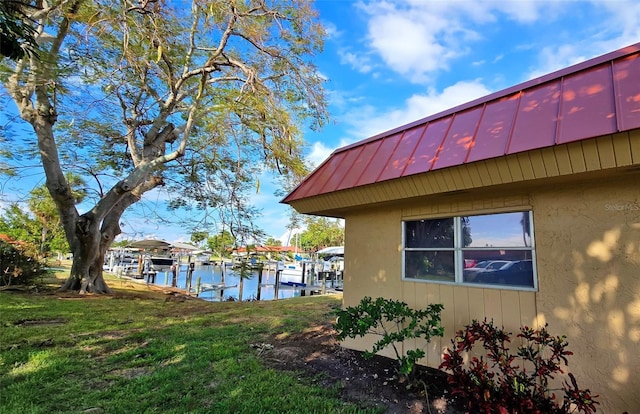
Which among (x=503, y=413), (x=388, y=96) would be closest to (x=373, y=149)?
(x=503, y=413)

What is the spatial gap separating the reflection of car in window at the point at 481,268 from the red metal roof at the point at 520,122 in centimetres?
141

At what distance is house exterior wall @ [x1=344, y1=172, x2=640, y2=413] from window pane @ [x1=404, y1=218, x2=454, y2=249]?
0.96 ft

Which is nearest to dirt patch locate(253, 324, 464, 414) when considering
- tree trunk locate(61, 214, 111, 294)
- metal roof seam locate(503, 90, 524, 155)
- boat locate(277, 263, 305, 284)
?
metal roof seam locate(503, 90, 524, 155)

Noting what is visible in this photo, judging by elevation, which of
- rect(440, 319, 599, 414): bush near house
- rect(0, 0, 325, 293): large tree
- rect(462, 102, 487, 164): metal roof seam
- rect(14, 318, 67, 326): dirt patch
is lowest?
rect(14, 318, 67, 326): dirt patch

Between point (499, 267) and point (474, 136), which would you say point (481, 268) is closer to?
point (499, 267)

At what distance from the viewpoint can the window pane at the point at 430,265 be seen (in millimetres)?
4371

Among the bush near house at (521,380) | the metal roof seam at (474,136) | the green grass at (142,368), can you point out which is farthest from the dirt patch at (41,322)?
the metal roof seam at (474,136)

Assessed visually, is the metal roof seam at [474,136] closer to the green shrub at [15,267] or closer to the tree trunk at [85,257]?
the tree trunk at [85,257]

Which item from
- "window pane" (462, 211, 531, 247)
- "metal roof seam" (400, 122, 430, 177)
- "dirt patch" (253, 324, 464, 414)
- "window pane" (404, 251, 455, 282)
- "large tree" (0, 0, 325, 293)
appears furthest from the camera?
"large tree" (0, 0, 325, 293)

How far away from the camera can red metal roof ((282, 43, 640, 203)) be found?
2.86 meters

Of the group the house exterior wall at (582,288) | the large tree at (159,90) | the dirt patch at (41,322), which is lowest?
the dirt patch at (41,322)

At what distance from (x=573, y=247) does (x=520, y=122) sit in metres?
1.46

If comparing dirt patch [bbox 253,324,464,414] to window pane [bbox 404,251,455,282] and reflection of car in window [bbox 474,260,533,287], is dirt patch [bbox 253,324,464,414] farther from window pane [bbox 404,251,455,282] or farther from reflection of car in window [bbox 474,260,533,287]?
reflection of car in window [bbox 474,260,533,287]

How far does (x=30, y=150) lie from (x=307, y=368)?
10.6 m
